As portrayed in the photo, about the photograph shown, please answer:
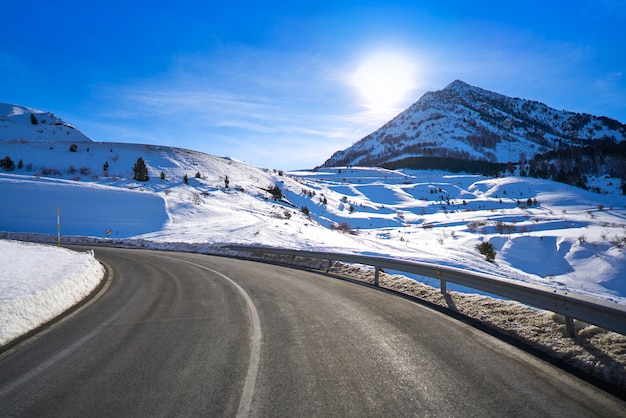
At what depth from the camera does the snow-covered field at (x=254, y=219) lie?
2255cm

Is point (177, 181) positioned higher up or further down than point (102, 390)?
higher up

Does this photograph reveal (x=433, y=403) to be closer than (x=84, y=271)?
Yes

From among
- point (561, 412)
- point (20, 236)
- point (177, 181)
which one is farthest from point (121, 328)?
point (177, 181)

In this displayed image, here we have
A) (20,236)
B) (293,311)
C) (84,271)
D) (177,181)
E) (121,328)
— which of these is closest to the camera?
(121,328)

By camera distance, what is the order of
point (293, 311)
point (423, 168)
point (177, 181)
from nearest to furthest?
point (293, 311) < point (177, 181) < point (423, 168)

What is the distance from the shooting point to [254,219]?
31.7 m

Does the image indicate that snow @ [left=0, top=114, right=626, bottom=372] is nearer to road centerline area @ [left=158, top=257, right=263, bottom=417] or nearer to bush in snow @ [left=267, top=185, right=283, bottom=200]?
bush in snow @ [left=267, top=185, right=283, bottom=200]

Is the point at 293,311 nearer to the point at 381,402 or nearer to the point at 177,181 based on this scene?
the point at 381,402

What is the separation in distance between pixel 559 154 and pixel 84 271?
182m

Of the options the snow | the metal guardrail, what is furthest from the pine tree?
the metal guardrail

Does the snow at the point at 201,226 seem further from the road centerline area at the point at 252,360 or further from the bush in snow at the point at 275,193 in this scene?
the road centerline area at the point at 252,360

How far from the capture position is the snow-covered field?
74.0 feet

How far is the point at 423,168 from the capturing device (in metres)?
167

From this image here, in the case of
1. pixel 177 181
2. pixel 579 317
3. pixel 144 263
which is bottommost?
pixel 144 263
